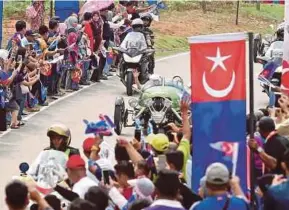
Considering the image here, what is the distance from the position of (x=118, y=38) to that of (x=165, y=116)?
11.0 m

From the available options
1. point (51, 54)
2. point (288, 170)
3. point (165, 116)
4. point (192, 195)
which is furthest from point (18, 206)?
point (51, 54)

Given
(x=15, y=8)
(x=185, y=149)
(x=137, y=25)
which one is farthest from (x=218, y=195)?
(x=15, y=8)

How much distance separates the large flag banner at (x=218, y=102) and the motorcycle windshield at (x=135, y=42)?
13.9 metres

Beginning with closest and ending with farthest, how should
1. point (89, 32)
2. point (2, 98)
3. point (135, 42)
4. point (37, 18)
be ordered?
1. point (2, 98)
2. point (135, 42)
3. point (89, 32)
4. point (37, 18)

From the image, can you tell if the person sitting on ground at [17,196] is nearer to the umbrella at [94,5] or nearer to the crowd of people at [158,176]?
the crowd of people at [158,176]

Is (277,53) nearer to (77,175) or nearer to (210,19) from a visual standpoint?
(77,175)

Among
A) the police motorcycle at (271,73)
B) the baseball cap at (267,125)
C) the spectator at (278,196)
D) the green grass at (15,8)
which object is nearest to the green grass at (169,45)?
the green grass at (15,8)

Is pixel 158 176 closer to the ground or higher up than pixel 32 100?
higher up

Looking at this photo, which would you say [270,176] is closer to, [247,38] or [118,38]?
[247,38]

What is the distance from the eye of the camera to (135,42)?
24656 mm

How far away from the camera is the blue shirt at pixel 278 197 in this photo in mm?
9664

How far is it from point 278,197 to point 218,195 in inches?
29.7

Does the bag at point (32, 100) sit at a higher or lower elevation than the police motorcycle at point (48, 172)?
lower

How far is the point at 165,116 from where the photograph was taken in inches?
734
